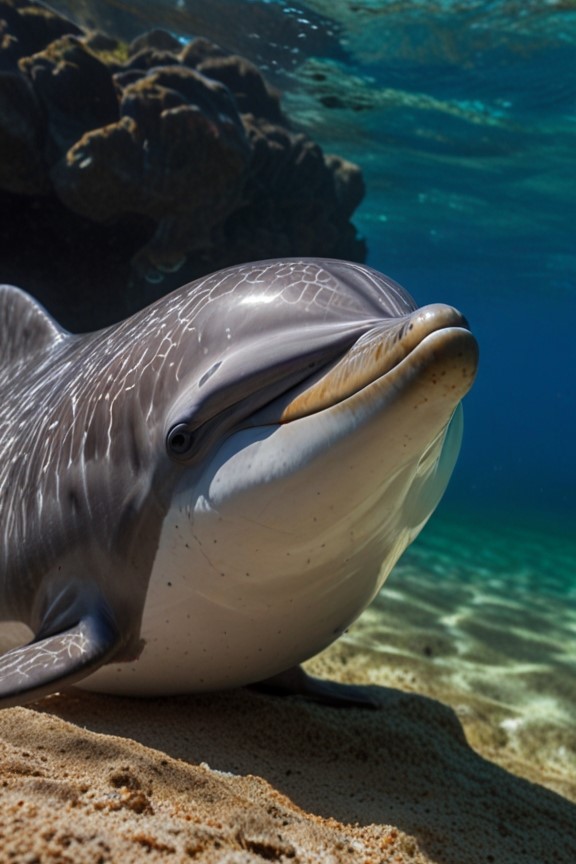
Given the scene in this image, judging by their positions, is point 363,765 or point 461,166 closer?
point 363,765

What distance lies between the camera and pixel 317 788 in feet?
9.24

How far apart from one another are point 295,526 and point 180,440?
1.86 feet

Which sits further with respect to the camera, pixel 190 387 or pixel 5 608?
pixel 5 608

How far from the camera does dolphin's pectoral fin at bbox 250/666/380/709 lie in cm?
383

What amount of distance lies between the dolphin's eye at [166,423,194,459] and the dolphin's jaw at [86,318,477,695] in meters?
0.10

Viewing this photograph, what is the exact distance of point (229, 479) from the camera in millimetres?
2580

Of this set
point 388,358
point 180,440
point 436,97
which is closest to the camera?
point 388,358

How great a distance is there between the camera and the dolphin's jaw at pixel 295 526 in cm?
222

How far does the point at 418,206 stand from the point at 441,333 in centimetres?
3162

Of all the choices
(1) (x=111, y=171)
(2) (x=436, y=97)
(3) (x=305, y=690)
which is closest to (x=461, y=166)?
(2) (x=436, y=97)

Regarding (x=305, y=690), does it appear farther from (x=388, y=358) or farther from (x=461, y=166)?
(x=461, y=166)

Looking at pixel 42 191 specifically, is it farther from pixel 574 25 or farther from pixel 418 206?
pixel 418 206

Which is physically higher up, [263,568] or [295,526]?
[295,526]

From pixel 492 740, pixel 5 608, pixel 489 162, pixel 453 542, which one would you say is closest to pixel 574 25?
pixel 489 162
